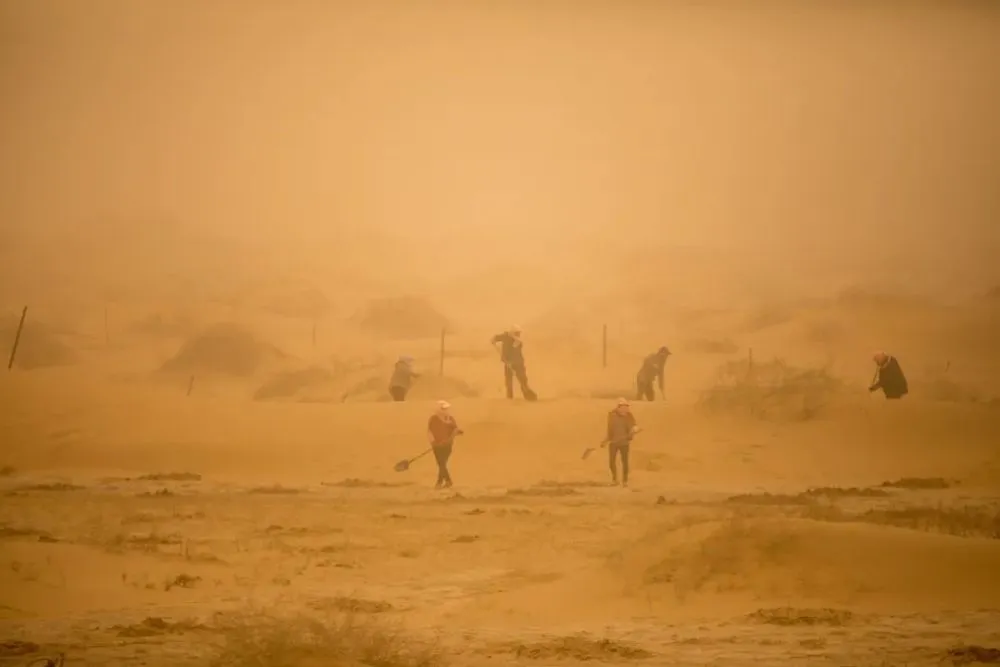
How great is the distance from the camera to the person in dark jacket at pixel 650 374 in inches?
429

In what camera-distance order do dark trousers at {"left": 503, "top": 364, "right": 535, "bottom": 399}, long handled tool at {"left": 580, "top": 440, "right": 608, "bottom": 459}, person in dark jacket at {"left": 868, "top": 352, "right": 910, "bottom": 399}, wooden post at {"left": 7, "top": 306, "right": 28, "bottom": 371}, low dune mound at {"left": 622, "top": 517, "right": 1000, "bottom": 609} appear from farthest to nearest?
dark trousers at {"left": 503, "top": 364, "right": 535, "bottom": 399} < person in dark jacket at {"left": 868, "top": 352, "right": 910, "bottom": 399} < long handled tool at {"left": 580, "top": 440, "right": 608, "bottom": 459} < wooden post at {"left": 7, "top": 306, "right": 28, "bottom": 371} < low dune mound at {"left": 622, "top": 517, "right": 1000, "bottom": 609}

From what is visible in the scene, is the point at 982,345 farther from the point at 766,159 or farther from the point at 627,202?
the point at 627,202

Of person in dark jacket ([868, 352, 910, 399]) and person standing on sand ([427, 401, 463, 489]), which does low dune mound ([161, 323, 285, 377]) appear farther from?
person in dark jacket ([868, 352, 910, 399])

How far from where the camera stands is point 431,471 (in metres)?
9.89

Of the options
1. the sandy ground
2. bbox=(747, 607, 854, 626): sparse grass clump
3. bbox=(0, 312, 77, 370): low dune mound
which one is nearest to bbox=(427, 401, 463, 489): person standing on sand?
the sandy ground

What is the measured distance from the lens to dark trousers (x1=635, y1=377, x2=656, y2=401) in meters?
10.9

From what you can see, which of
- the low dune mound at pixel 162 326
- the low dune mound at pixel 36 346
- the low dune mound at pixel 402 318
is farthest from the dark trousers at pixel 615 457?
the low dune mound at pixel 36 346

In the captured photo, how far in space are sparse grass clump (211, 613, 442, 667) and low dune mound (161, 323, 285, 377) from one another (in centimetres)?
439

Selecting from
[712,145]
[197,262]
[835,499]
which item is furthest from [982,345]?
[197,262]

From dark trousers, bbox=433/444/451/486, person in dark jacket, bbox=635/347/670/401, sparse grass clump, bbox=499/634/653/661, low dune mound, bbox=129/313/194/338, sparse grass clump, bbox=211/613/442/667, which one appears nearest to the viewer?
sparse grass clump, bbox=211/613/442/667

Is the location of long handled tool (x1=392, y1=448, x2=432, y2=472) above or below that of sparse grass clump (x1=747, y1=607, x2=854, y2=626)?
above

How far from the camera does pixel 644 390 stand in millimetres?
11008

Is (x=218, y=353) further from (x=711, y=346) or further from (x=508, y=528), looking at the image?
(x=711, y=346)

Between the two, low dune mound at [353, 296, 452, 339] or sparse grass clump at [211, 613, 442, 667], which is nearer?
sparse grass clump at [211, 613, 442, 667]
